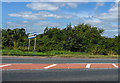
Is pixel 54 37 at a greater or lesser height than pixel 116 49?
greater

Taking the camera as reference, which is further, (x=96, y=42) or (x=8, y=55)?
(x=96, y=42)

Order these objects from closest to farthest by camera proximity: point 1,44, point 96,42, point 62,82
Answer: point 62,82 → point 1,44 → point 96,42

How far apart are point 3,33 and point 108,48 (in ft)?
45.0

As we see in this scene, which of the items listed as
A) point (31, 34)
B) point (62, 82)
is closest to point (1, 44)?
point (31, 34)

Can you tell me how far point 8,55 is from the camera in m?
18.2

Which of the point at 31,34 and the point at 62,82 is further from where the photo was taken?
the point at 31,34

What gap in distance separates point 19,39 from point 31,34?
3528mm

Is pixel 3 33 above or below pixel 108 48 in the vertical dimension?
above

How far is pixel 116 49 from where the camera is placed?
81.3 ft

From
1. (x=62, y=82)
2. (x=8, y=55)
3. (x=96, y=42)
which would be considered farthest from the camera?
(x=96, y=42)

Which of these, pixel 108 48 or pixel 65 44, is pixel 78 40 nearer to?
pixel 65 44

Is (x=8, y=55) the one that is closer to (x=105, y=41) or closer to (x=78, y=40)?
(x=78, y=40)

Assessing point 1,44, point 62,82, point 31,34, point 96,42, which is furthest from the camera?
point 96,42

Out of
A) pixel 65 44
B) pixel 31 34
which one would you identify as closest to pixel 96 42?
pixel 65 44
